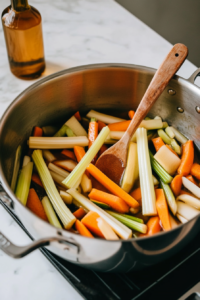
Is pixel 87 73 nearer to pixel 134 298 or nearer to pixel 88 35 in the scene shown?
pixel 88 35

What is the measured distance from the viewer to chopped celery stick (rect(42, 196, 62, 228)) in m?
Answer: 0.86

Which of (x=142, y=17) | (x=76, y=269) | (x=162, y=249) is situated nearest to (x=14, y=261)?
(x=76, y=269)

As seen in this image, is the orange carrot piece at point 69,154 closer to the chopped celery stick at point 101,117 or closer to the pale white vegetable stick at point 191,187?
the chopped celery stick at point 101,117

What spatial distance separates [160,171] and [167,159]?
46mm

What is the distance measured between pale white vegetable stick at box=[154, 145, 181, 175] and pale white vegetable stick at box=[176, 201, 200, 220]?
0.13 metres

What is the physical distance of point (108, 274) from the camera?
0.76 m

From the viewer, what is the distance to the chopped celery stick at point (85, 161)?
941 millimetres

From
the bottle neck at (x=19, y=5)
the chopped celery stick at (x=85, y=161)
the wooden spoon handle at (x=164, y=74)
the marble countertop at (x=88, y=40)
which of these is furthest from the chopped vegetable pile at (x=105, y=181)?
the bottle neck at (x=19, y=5)

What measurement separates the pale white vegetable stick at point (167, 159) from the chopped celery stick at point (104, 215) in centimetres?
27

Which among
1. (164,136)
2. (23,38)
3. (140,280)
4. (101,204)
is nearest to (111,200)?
(101,204)

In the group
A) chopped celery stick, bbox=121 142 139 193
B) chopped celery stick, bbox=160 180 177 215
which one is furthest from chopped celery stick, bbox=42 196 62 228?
chopped celery stick, bbox=160 180 177 215

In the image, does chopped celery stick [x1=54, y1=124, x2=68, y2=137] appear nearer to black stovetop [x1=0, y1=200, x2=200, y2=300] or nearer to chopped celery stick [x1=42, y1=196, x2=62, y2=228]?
chopped celery stick [x1=42, y1=196, x2=62, y2=228]

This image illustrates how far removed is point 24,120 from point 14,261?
0.43 m

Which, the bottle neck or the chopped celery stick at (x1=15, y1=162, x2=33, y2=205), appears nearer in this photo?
the chopped celery stick at (x1=15, y1=162, x2=33, y2=205)
